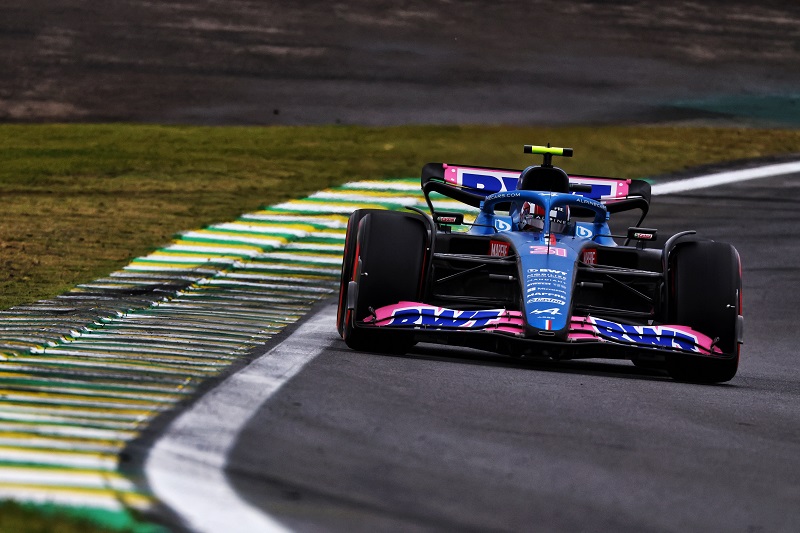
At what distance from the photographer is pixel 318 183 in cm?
1988

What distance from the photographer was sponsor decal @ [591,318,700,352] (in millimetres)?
10047

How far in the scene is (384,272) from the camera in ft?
34.6

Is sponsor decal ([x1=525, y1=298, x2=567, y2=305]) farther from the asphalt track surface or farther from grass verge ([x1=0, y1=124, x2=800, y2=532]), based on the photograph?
grass verge ([x1=0, y1=124, x2=800, y2=532])

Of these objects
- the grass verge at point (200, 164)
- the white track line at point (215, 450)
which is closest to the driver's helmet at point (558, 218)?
the white track line at point (215, 450)

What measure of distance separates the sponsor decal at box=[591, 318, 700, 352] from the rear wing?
2912 mm

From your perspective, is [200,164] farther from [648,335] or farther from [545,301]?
[648,335]

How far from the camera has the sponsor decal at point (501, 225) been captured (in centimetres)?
1212

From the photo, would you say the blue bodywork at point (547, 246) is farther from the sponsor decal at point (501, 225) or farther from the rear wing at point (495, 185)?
the rear wing at point (495, 185)

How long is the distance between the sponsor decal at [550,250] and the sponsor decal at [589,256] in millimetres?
474

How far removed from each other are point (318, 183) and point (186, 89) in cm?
588

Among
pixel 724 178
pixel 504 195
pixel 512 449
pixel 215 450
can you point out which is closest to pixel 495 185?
pixel 504 195

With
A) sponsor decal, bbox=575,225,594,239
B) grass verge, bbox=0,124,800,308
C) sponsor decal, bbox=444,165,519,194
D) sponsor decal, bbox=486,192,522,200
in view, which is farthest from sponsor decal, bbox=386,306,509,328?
grass verge, bbox=0,124,800,308

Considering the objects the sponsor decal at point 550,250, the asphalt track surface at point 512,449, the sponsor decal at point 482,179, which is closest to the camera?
the asphalt track surface at point 512,449

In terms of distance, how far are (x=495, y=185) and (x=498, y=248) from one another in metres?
1.86
